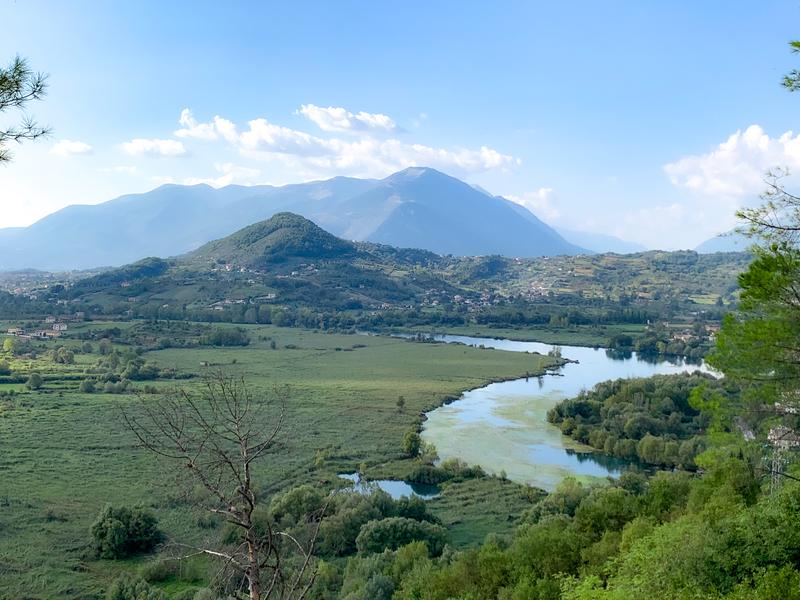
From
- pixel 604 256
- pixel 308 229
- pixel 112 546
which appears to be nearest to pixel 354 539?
pixel 112 546

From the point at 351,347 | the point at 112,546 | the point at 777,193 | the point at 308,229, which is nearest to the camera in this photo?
the point at 777,193

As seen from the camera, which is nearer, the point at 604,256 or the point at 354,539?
the point at 354,539

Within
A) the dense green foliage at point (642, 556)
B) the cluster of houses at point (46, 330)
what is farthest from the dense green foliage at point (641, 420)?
the cluster of houses at point (46, 330)

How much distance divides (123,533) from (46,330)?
6014 cm

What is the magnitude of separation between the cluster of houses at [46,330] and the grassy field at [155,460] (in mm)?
11321

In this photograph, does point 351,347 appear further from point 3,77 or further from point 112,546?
point 3,77

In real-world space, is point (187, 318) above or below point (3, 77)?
below

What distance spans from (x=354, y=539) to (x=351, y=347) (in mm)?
51166

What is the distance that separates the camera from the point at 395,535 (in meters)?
19.2

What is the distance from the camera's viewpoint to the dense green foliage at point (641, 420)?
103 feet

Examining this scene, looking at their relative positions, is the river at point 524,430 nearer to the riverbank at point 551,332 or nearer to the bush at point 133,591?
the bush at point 133,591

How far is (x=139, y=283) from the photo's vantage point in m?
109

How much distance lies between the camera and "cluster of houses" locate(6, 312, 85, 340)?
65562 mm

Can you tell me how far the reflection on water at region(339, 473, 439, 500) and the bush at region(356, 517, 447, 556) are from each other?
6498mm
